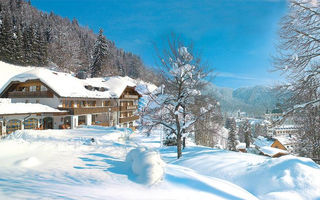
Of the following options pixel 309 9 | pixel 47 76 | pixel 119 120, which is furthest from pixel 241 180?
pixel 119 120

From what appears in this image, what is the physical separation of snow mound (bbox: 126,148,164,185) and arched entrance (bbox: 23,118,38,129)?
805 inches

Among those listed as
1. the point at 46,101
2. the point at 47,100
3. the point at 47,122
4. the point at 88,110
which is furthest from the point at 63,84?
the point at 47,122

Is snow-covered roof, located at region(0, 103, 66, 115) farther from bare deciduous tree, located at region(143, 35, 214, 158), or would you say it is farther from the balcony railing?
bare deciduous tree, located at region(143, 35, 214, 158)

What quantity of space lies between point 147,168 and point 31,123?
21390 millimetres

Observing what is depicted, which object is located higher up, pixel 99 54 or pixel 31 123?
pixel 99 54

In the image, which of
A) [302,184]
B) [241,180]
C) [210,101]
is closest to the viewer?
[302,184]

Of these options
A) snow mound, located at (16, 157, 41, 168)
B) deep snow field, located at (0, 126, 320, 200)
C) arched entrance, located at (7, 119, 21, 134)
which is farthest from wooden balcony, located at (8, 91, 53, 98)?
snow mound, located at (16, 157, 41, 168)

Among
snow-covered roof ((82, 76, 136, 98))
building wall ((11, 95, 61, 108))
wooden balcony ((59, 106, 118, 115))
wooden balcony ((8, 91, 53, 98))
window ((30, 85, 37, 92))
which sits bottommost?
wooden balcony ((59, 106, 118, 115))

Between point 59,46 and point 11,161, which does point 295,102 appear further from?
point 59,46

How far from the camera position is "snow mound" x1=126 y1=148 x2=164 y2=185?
434 centimetres

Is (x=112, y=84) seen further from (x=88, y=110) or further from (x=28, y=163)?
(x=28, y=163)

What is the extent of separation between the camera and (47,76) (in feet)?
71.3

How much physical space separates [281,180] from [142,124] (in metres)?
7.34

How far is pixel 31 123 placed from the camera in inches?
765
